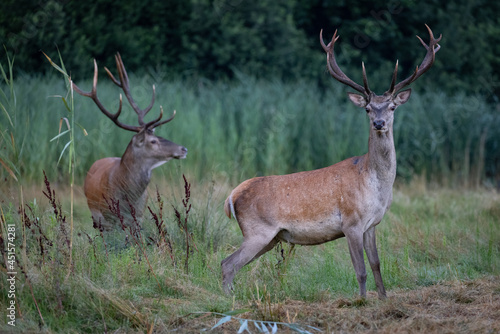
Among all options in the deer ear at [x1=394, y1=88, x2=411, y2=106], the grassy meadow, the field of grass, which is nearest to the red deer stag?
the grassy meadow

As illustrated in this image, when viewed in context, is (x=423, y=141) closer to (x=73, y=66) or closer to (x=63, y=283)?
(x=73, y=66)

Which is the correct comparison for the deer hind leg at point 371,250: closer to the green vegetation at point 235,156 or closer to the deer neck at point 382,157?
the green vegetation at point 235,156

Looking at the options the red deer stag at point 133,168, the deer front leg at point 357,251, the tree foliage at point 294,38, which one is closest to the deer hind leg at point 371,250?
the deer front leg at point 357,251

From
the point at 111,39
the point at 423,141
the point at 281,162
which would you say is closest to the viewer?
the point at 281,162

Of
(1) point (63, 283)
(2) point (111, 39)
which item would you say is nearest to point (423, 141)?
(2) point (111, 39)

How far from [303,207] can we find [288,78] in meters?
14.0

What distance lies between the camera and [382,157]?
5391 millimetres

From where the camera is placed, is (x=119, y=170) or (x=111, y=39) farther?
(x=111, y=39)

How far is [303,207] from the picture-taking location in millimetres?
5383

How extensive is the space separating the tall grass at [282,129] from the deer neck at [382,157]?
6.11 metres

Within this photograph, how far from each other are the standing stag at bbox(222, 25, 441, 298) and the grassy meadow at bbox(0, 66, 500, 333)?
0.19 meters

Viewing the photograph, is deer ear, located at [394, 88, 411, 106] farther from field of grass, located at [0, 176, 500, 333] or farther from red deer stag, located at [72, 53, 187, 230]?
red deer stag, located at [72, 53, 187, 230]

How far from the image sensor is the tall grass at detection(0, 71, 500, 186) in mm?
11750

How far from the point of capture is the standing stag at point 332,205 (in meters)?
5.23
